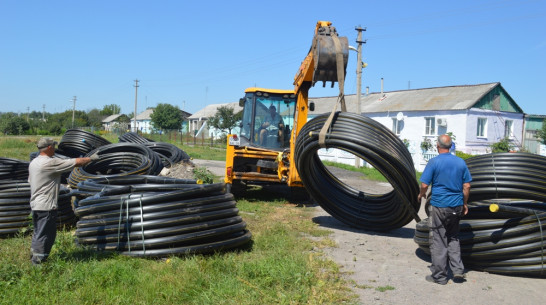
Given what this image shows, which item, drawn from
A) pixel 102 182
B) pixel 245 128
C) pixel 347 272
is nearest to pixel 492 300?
pixel 347 272

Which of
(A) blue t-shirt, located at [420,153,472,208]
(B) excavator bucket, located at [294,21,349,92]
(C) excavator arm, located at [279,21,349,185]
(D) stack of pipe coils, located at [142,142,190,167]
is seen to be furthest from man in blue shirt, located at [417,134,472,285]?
(D) stack of pipe coils, located at [142,142,190,167]

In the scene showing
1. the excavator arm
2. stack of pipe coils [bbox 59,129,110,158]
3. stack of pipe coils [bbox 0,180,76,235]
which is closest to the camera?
stack of pipe coils [bbox 0,180,76,235]

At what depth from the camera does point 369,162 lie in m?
6.90

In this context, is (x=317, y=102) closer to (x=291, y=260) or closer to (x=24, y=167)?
(x=24, y=167)

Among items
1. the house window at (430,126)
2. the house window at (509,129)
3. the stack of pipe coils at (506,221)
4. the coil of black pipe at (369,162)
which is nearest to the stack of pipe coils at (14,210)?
the coil of black pipe at (369,162)

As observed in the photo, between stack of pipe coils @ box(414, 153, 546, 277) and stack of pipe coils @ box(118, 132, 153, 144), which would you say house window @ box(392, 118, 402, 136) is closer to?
stack of pipe coils @ box(118, 132, 153, 144)

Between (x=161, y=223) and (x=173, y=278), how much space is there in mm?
982

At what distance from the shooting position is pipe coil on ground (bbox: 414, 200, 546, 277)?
17.4 ft

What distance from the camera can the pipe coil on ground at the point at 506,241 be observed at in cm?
529

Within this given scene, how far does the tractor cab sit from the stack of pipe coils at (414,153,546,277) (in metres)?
5.32

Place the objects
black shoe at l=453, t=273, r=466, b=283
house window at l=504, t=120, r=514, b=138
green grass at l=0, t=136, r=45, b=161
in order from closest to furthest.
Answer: black shoe at l=453, t=273, r=466, b=283 < green grass at l=0, t=136, r=45, b=161 < house window at l=504, t=120, r=514, b=138

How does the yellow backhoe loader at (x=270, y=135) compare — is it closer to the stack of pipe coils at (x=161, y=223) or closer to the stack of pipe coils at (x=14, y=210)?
the stack of pipe coils at (x=161, y=223)

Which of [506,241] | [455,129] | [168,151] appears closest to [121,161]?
[168,151]

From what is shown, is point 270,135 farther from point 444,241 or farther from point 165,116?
point 165,116
